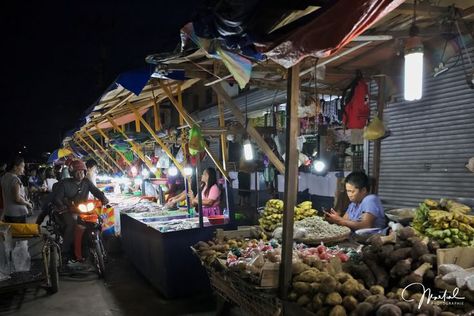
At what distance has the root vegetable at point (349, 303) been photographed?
8.91ft

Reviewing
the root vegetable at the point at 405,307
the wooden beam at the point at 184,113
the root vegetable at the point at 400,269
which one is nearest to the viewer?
the root vegetable at the point at 405,307

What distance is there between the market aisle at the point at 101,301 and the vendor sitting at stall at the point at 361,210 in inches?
96.2

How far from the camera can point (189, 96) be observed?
67.2 feet

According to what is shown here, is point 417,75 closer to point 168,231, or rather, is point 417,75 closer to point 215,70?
point 215,70

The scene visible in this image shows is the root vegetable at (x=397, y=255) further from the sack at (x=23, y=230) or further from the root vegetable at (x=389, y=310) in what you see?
the sack at (x=23, y=230)

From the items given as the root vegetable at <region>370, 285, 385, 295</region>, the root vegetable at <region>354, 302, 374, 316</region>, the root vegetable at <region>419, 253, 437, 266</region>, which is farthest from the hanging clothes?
the root vegetable at <region>354, 302, 374, 316</region>

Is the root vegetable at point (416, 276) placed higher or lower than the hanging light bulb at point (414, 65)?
lower

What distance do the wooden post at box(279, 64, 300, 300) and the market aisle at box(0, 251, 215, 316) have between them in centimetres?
295

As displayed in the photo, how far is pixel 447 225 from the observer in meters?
3.64

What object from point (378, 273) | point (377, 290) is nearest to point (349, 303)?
point (377, 290)

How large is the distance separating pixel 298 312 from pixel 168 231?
3.65m

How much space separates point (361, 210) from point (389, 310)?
11.1ft

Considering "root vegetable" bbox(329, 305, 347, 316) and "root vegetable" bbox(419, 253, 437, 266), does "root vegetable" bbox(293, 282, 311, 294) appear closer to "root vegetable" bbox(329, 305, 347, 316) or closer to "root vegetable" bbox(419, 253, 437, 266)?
"root vegetable" bbox(329, 305, 347, 316)

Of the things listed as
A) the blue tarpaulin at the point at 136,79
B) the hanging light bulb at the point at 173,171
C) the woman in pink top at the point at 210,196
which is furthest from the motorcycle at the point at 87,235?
the blue tarpaulin at the point at 136,79
